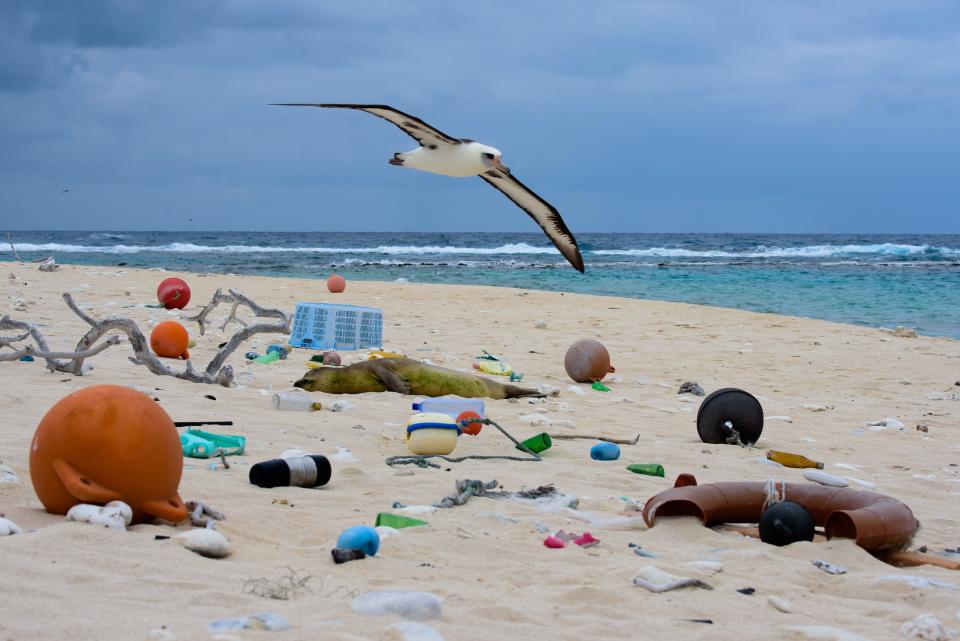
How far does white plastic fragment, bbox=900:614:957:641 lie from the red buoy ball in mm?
10605

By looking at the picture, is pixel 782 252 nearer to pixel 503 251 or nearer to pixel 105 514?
pixel 503 251

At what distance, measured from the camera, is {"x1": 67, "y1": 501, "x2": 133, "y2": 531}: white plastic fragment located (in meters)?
2.94

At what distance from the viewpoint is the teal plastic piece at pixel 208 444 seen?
4352mm

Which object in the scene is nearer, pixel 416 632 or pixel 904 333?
pixel 416 632

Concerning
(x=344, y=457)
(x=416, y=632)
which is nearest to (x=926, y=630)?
(x=416, y=632)

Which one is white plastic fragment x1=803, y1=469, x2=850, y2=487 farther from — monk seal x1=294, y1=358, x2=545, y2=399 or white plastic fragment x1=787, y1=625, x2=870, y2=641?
monk seal x1=294, y1=358, x2=545, y2=399

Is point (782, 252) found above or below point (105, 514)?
above

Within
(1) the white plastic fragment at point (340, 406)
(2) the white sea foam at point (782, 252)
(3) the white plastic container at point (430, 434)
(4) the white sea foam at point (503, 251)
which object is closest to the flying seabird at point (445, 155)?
(1) the white plastic fragment at point (340, 406)

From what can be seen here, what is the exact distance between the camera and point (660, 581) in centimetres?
298

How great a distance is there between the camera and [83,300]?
44.8ft

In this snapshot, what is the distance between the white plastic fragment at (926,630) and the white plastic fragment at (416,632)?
4.51 ft

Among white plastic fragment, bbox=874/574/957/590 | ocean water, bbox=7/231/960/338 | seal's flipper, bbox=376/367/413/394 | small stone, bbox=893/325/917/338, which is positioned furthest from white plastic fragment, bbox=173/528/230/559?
ocean water, bbox=7/231/960/338

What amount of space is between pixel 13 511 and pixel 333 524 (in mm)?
1075

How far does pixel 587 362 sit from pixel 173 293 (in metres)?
6.32
